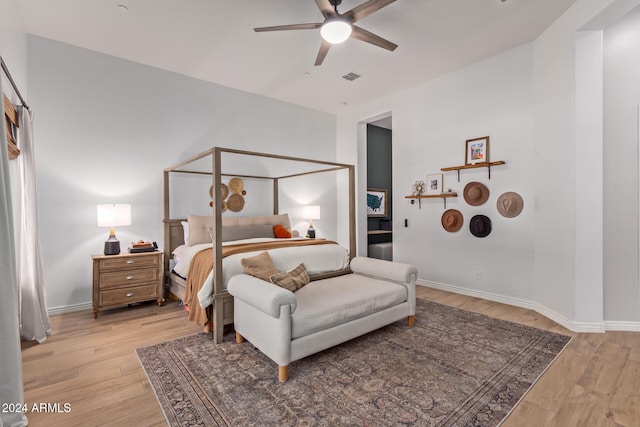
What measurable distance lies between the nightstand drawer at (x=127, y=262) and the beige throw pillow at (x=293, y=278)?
1745mm

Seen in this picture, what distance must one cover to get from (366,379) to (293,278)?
104cm

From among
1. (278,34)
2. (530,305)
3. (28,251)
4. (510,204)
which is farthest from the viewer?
(510,204)

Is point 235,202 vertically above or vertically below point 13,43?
below

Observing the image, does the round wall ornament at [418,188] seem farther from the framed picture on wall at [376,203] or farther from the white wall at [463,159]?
the framed picture on wall at [376,203]

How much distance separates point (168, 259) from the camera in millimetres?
4055

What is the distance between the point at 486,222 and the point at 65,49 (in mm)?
5434

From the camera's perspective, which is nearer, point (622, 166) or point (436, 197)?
point (622, 166)

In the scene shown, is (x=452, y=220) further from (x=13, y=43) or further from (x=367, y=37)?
(x=13, y=43)

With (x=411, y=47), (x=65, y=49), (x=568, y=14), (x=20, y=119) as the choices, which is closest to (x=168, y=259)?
(x=20, y=119)

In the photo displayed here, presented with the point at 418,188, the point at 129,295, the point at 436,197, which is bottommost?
the point at 129,295

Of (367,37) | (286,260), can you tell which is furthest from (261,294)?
(367,37)

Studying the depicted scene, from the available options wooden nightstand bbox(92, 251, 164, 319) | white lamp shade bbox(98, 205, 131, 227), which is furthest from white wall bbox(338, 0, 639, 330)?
white lamp shade bbox(98, 205, 131, 227)

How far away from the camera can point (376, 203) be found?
21.9 feet

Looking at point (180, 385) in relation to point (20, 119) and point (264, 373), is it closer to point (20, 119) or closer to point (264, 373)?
point (264, 373)
